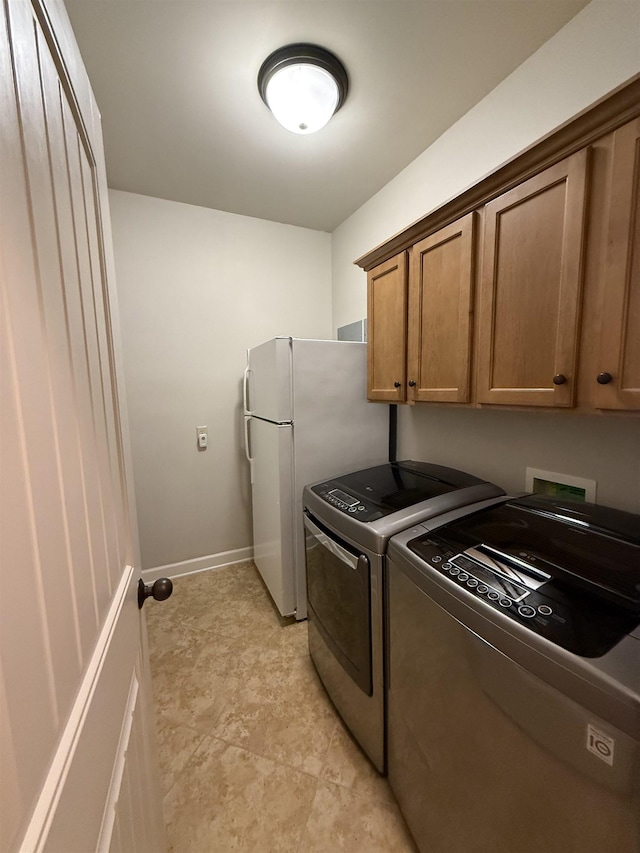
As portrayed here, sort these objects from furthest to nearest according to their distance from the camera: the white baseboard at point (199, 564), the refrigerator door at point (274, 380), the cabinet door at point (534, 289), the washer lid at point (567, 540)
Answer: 1. the white baseboard at point (199, 564)
2. the refrigerator door at point (274, 380)
3. the cabinet door at point (534, 289)
4. the washer lid at point (567, 540)

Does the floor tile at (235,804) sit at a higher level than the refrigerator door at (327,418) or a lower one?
lower

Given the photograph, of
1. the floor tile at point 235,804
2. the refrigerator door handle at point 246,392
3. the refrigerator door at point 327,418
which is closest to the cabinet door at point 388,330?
the refrigerator door at point 327,418

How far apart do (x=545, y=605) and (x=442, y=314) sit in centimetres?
111

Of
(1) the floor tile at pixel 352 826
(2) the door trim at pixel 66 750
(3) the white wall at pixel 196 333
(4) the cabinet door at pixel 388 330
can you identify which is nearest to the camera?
(2) the door trim at pixel 66 750

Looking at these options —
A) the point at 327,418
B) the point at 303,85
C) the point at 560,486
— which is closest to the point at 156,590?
the point at 327,418

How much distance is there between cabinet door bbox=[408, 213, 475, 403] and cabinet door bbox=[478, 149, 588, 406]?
0.24 ft

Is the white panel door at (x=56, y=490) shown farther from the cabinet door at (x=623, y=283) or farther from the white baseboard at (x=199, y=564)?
the white baseboard at (x=199, y=564)

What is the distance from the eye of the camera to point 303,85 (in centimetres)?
140

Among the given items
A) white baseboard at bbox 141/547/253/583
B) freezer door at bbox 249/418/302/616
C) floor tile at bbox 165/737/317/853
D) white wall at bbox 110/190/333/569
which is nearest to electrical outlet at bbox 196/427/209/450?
white wall at bbox 110/190/333/569

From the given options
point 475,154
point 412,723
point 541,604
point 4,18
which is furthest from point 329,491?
point 475,154

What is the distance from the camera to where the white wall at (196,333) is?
7.68 ft

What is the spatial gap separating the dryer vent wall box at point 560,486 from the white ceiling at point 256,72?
168 centimetres

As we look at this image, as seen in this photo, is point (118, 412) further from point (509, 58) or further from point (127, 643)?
point (509, 58)

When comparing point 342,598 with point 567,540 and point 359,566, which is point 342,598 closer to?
point 359,566
